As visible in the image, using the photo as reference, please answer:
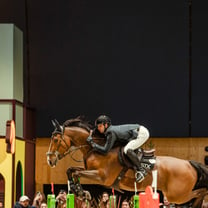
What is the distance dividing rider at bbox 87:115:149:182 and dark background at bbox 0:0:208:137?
582 cm

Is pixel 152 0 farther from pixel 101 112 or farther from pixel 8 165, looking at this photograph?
pixel 8 165

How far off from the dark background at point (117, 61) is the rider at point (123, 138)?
5.82 meters

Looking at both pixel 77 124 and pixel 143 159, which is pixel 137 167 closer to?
pixel 143 159

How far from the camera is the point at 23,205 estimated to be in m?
11.3

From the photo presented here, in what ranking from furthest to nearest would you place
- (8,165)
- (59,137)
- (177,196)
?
(8,165) → (177,196) → (59,137)

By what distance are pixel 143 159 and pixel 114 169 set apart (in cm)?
51

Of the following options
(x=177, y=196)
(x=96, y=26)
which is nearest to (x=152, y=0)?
(x=96, y=26)

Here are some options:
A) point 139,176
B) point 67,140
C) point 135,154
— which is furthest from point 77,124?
point 139,176

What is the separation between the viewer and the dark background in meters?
16.0

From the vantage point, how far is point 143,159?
10453 mm

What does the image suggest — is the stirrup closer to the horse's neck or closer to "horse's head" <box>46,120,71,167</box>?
the horse's neck

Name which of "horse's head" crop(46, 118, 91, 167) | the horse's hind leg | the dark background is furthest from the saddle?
the dark background

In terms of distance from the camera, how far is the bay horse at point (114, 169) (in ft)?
33.3

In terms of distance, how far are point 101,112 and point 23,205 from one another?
5.27 m
